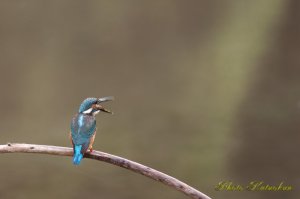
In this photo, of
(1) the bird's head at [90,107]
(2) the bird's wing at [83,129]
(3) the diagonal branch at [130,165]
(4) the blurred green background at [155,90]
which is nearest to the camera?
(3) the diagonal branch at [130,165]

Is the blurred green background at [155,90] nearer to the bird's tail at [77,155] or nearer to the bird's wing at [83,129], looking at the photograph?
the bird's wing at [83,129]

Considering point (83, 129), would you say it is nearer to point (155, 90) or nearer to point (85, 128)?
point (85, 128)

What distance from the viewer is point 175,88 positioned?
607 centimetres

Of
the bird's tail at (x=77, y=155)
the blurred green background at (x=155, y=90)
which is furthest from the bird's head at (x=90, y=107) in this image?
the blurred green background at (x=155, y=90)

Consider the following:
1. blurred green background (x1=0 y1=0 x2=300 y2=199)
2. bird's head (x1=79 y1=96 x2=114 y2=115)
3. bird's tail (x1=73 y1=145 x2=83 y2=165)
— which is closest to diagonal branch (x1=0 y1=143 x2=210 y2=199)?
bird's tail (x1=73 y1=145 x2=83 y2=165)

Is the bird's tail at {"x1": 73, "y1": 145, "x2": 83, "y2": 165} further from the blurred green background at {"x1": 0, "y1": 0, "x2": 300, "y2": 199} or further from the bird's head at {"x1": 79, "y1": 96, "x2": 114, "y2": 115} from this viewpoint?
the blurred green background at {"x1": 0, "y1": 0, "x2": 300, "y2": 199}

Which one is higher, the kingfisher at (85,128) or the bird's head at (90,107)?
the bird's head at (90,107)

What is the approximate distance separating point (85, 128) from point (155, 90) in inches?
124

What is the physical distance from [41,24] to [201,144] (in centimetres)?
227

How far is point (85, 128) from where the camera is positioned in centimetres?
291

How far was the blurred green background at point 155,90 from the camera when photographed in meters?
4.88

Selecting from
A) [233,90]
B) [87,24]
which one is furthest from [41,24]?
[233,90]

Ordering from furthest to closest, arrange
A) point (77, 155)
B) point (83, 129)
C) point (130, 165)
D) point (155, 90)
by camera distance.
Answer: point (155, 90) < point (83, 129) < point (77, 155) < point (130, 165)

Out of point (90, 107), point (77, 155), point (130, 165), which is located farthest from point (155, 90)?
point (130, 165)
